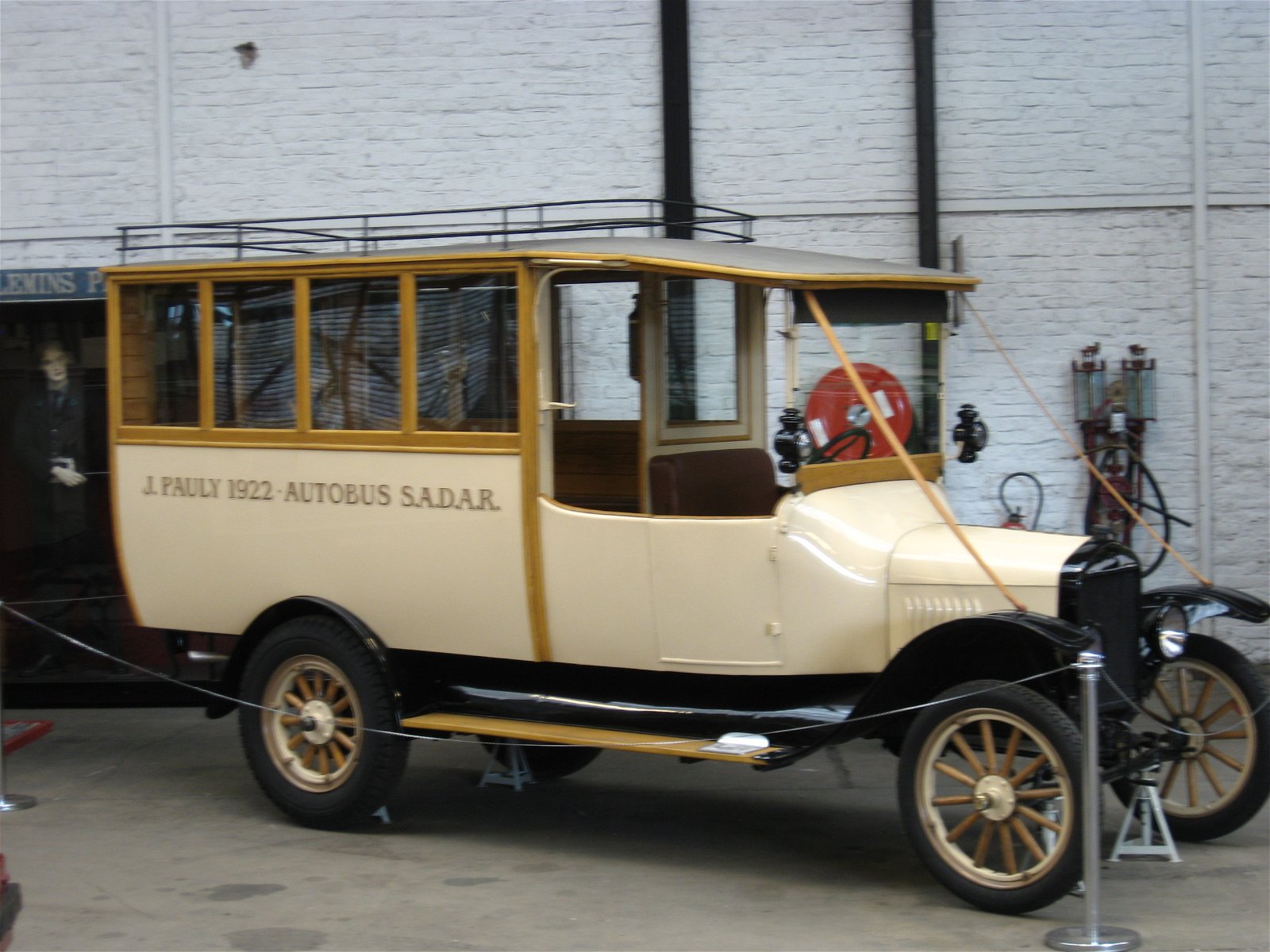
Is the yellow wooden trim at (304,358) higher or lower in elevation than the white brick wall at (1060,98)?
lower

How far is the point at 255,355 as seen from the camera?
653 centimetres

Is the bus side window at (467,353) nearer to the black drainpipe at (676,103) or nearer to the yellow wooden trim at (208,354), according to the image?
the yellow wooden trim at (208,354)

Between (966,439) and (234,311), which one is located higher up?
(234,311)

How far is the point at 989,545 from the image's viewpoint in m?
5.48

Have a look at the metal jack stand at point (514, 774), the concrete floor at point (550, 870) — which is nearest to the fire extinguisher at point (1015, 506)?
the concrete floor at point (550, 870)

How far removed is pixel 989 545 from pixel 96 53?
24.2ft

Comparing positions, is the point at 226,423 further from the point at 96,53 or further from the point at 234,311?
the point at 96,53

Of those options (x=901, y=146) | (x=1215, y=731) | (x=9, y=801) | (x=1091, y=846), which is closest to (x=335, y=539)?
(x=9, y=801)

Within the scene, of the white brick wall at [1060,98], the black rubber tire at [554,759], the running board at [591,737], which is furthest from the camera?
the white brick wall at [1060,98]

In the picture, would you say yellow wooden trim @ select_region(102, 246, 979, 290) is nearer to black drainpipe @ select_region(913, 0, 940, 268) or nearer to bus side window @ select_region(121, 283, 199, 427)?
bus side window @ select_region(121, 283, 199, 427)

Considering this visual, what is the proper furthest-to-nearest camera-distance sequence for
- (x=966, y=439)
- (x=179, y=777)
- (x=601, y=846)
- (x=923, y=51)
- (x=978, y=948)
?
(x=923, y=51)
(x=179, y=777)
(x=966, y=439)
(x=601, y=846)
(x=978, y=948)

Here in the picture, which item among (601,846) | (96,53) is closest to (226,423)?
(601,846)

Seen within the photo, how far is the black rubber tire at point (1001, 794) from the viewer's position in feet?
15.7

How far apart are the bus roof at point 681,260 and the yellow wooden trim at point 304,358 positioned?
0.43ft
